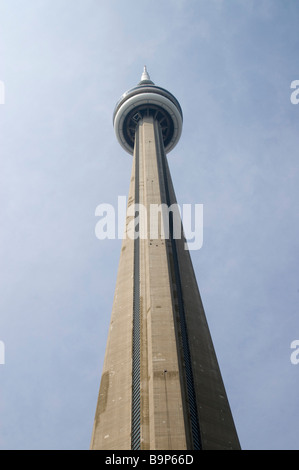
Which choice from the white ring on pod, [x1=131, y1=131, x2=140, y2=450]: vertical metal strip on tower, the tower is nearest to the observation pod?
the white ring on pod

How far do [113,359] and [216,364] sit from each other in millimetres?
6159

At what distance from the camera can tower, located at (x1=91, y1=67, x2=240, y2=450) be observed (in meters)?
18.0

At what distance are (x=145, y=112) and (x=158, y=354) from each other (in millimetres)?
35920

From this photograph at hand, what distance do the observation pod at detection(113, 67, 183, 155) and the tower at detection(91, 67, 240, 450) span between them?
15358mm

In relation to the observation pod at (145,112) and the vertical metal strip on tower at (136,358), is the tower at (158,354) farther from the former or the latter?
the observation pod at (145,112)

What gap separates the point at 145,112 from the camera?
49.9 metres

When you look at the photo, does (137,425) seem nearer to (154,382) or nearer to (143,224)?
(154,382)

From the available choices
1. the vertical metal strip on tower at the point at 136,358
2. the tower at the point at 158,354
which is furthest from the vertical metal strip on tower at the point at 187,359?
the vertical metal strip on tower at the point at 136,358

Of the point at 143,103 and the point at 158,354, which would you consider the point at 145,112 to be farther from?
the point at 158,354

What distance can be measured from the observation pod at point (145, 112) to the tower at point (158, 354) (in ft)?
50.4
